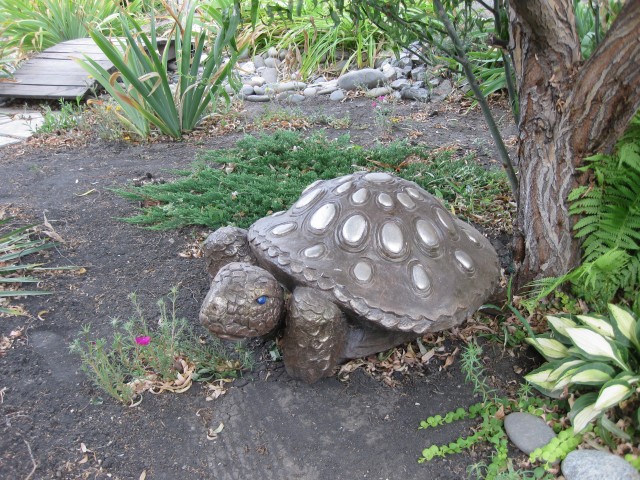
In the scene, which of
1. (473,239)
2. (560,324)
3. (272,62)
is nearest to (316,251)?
(473,239)

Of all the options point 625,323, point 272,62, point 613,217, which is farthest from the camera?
point 272,62

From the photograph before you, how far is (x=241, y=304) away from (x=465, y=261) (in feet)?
3.17

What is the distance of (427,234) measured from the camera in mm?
2182

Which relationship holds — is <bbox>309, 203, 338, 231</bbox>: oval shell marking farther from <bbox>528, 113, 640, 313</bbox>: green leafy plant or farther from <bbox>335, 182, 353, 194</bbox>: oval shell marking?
<bbox>528, 113, 640, 313</bbox>: green leafy plant

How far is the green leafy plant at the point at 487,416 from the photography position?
189 cm

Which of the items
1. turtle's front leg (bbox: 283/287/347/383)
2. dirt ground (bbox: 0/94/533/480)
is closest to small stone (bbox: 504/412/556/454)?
dirt ground (bbox: 0/94/533/480)

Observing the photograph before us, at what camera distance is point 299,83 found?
6645 millimetres

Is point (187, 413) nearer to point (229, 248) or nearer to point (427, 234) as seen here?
point (229, 248)

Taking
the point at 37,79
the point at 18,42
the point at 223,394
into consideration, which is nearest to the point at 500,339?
the point at 223,394

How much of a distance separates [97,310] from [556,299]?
7.42 ft

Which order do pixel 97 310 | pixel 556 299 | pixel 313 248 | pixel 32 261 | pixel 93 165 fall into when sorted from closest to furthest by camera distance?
pixel 313 248, pixel 556 299, pixel 97 310, pixel 32 261, pixel 93 165

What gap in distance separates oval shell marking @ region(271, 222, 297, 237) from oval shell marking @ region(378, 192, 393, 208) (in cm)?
38

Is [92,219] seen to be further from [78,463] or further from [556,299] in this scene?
[556,299]

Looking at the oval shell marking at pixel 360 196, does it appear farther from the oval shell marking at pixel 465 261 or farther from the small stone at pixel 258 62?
the small stone at pixel 258 62
